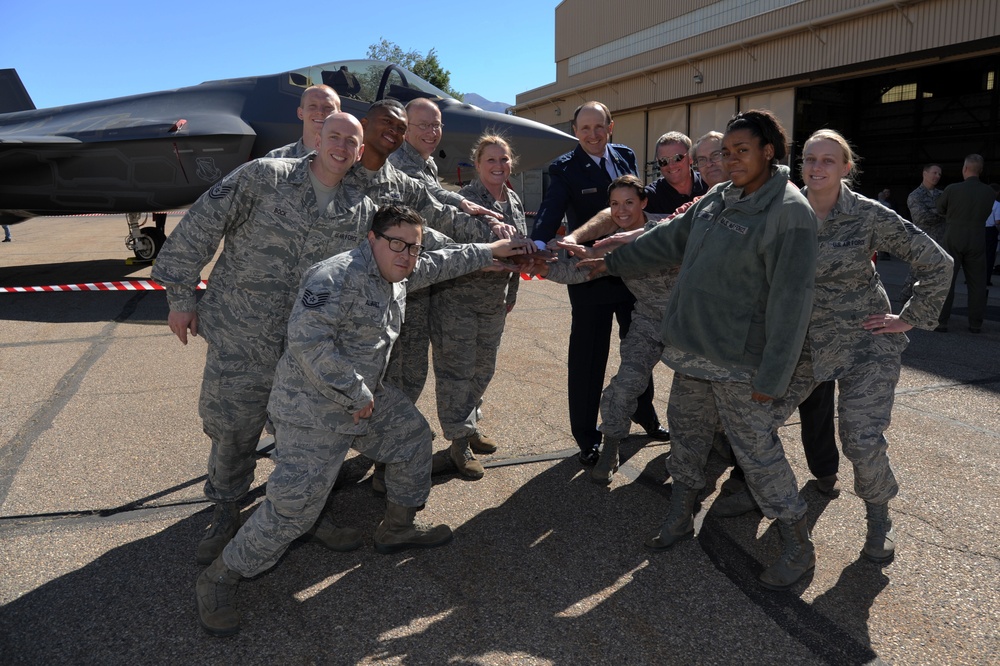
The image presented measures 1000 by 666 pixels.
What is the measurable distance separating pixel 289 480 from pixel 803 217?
7.43 ft

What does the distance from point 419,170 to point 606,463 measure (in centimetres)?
→ 207

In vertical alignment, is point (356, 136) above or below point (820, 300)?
above

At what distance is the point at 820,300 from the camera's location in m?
3.18

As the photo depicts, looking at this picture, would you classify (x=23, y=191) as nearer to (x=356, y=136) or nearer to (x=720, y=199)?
(x=356, y=136)

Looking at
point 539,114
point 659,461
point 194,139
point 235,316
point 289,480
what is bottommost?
point 659,461

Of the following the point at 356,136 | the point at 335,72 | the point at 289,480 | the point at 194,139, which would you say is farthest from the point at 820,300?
the point at 194,139

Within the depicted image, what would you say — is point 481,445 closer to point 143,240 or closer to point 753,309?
point 753,309

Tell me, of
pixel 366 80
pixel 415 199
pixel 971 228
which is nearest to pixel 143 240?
pixel 366 80

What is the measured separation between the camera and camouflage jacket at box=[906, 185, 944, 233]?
845 centimetres

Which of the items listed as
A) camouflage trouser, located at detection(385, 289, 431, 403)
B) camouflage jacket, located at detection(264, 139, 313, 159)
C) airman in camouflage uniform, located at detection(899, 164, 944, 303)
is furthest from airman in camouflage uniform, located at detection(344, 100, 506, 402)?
airman in camouflage uniform, located at detection(899, 164, 944, 303)

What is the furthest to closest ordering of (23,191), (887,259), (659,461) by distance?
1. (887,259)
2. (23,191)
3. (659,461)

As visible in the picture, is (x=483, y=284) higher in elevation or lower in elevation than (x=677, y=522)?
higher

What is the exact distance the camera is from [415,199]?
12.7ft

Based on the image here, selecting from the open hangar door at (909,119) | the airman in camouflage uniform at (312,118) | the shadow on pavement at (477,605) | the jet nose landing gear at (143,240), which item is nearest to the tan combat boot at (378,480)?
the shadow on pavement at (477,605)
